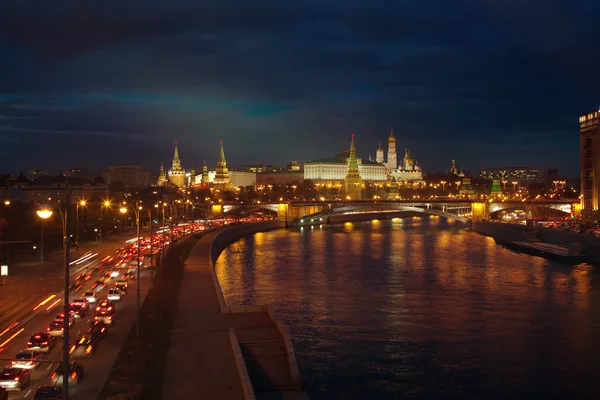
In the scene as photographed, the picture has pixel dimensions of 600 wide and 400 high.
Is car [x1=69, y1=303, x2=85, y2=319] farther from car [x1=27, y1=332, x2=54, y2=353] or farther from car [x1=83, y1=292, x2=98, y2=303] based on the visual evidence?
car [x1=27, y1=332, x2=54, y2=353]

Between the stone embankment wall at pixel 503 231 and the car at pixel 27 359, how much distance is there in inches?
1387

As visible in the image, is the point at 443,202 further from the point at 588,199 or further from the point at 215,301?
the point at 215,301

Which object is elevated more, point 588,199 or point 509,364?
point 588,199

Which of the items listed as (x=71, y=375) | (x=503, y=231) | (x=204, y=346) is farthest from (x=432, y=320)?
(x=503, y=231)

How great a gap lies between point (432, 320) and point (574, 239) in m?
21.4

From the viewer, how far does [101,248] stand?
36250 millimetres

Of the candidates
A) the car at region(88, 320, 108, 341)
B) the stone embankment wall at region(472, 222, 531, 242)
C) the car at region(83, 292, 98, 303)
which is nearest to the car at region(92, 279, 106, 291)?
the car at region(83, 292, 98, 303)

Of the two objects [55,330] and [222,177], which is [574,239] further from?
[222,177]

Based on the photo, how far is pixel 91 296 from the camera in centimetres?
1891

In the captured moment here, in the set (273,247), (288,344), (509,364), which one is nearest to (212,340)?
(288,344)

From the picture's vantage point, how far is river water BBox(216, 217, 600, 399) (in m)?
13.2

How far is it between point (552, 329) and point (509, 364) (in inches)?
147

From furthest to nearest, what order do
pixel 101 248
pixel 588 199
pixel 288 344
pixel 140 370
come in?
1. pixel 588 199
2. pixel 101 248
3. pixel 288 344
4. pixel 140 370

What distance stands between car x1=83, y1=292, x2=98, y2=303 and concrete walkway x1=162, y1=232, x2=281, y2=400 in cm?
223
